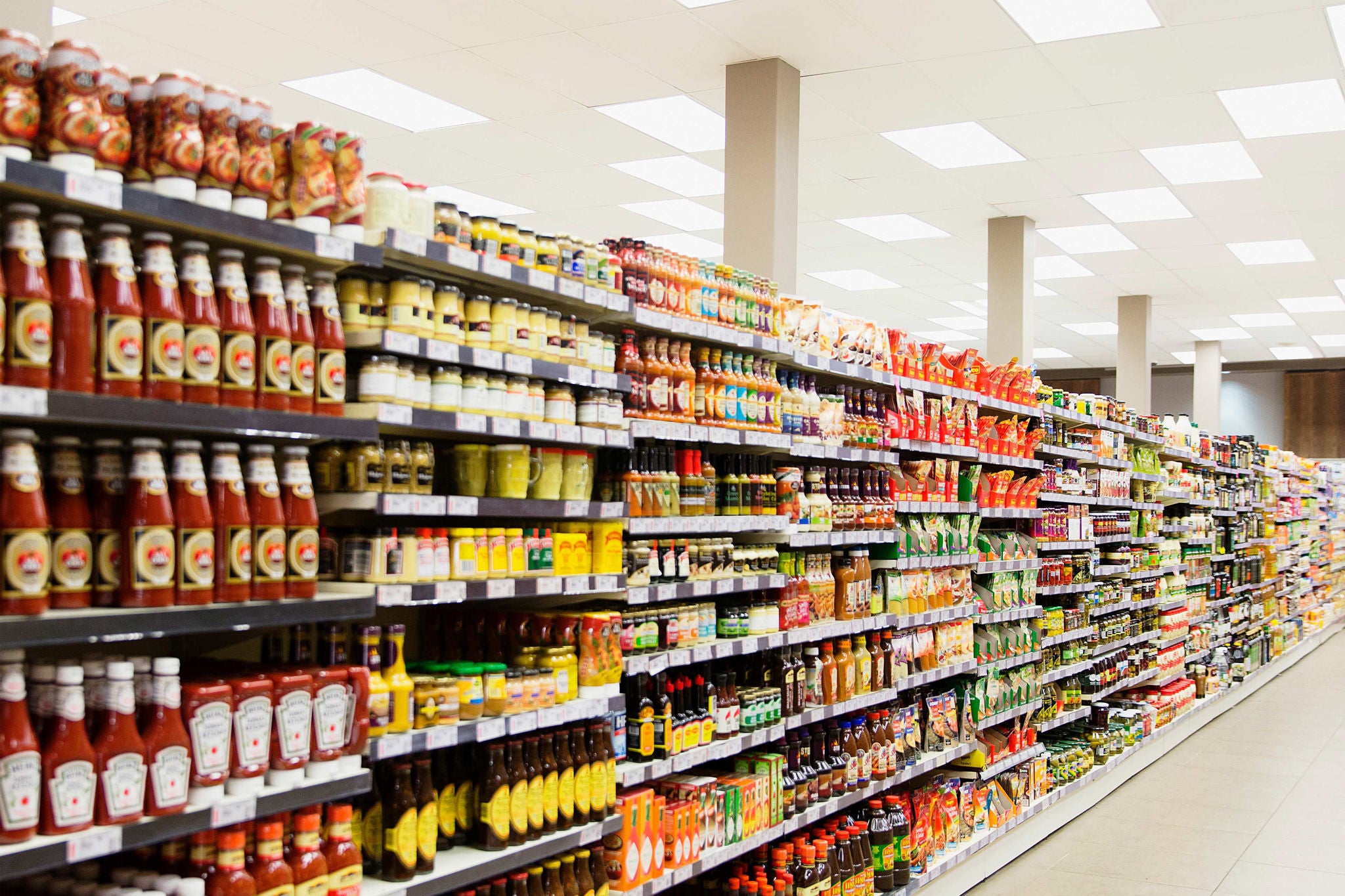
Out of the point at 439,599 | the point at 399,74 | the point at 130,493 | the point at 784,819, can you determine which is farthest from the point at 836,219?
the point at 130,493

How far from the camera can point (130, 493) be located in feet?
7.18

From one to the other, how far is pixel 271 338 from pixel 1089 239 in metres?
9.04

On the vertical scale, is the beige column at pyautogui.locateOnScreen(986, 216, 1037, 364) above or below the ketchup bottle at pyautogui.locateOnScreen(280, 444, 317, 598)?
above

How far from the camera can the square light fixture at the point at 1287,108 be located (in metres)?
6.38

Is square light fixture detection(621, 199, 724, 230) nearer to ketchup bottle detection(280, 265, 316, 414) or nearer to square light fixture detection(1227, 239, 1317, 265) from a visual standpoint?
square light fixture detection(1227, 239, 1317, 265)

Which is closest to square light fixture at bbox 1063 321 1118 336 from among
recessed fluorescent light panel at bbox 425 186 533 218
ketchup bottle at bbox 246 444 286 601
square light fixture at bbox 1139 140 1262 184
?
square light fixture at bbox 1139 140 1262 184

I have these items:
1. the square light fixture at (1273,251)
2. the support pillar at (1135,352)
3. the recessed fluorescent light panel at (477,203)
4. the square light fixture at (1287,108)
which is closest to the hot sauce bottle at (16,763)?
the square light fixture at (1287,108)

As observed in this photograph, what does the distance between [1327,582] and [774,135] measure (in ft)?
50.6

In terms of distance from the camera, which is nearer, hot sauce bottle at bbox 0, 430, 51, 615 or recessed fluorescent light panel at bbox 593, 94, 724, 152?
hot sauce bottle at bbox 0, 430, 51, 615

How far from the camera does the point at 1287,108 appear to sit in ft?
21.8

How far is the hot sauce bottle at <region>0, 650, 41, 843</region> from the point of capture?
1.95 meters

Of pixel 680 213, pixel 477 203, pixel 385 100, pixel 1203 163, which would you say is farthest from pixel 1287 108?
pixel 477 203

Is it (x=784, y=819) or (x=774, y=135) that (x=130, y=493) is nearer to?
(x=784, y=819)

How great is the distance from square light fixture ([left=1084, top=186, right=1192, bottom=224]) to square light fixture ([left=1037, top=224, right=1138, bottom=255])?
33 cm
